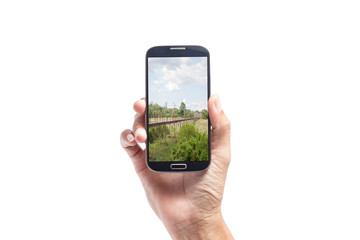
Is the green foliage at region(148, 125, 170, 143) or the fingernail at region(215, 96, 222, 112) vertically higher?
the fingernail at region(215, 96, 222, 112)

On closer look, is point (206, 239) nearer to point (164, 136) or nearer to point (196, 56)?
point (164, 136)

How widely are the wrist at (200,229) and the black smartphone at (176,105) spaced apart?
0.30 metres

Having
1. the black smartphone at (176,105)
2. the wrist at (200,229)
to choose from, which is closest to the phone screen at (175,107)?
the black smartphone at (176,105)

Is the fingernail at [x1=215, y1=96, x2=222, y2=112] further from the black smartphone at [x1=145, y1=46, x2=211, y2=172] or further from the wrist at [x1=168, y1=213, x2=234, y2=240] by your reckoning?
the wrist at [x1=168, y1=213, x2=234, y2=240]

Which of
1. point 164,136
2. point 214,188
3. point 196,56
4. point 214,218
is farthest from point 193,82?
point 214,218

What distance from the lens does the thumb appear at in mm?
1855

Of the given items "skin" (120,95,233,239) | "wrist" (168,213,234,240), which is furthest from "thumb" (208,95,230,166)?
"wrist" (168,213,234,240)

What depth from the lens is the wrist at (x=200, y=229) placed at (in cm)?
185

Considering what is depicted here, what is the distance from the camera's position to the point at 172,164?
1893 mm

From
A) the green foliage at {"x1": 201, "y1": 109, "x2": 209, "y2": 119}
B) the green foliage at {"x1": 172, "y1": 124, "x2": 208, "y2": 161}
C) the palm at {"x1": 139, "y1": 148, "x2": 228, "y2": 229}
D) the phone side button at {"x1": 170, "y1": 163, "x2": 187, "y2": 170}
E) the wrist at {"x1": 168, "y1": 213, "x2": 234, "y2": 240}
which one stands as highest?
the green foliage at {"x1": 201, "y1": 109, "x2": 209, "y2": 119}

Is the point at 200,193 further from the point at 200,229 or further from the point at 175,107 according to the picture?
the point at 175,107

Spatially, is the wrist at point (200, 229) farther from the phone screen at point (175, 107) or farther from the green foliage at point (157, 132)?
the green foliage at point (157, 132)

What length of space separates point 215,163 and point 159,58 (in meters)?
0.63

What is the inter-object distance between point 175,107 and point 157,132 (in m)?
0.17
